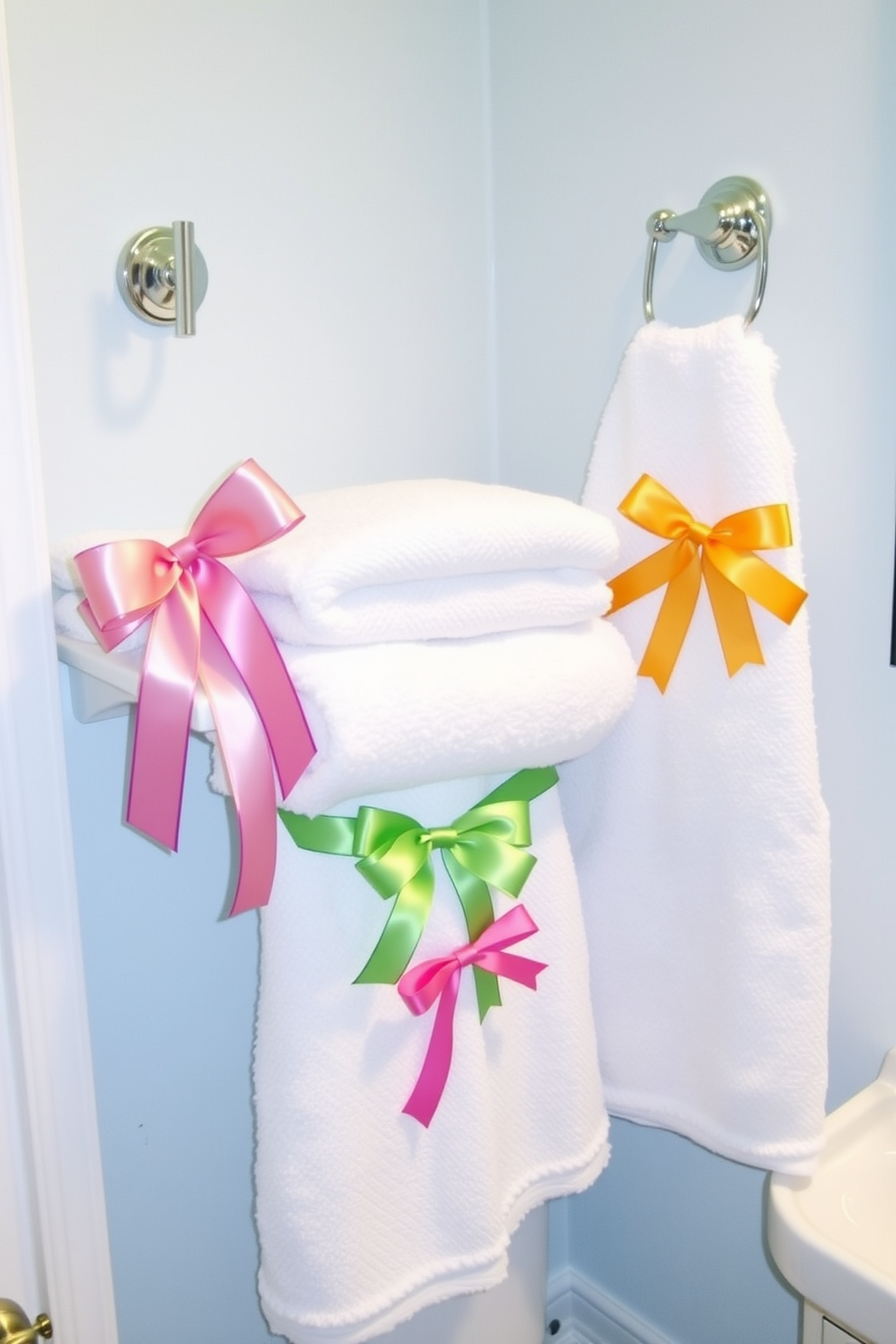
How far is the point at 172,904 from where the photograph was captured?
0.99m

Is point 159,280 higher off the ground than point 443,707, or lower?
higher

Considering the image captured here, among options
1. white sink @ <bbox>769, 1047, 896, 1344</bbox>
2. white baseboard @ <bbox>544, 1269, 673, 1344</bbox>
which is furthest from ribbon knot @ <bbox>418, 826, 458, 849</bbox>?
white baseboard @ <bbox>544, 1269, 673, 1344</bbox>

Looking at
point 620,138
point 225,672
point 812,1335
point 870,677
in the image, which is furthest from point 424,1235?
point 620,138

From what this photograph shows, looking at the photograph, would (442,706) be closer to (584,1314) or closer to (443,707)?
(443,707)

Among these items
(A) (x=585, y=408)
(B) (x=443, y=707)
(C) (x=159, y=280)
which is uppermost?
(C) (x=159, y=280)

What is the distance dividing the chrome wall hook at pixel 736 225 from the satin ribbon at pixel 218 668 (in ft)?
1.57

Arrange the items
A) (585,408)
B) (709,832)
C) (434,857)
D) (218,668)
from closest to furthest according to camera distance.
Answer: (218,668) → (434,857) → (709,832) → (585,408)

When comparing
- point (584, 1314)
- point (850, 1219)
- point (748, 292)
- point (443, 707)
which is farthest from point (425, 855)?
point (584, 1314)

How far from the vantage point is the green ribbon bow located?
0.75m

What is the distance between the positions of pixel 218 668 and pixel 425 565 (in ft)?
0.48

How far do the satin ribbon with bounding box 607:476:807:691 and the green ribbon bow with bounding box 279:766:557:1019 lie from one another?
7.2 inches

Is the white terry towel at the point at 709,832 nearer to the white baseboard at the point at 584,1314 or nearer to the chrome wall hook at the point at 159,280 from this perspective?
the chrome wall hook at the point at 159,280

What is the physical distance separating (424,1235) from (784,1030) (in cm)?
33

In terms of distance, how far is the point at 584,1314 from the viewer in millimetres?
1402
